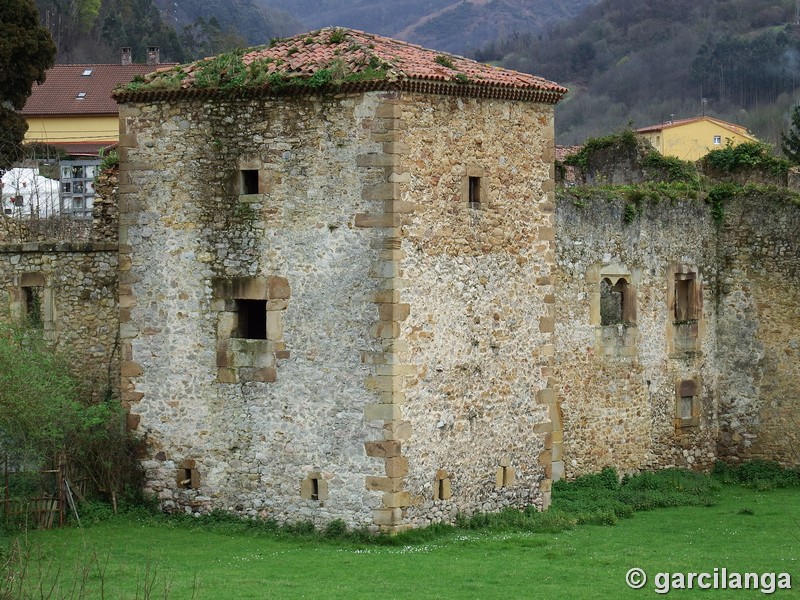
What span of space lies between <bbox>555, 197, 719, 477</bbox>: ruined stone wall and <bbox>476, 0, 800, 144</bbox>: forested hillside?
51.1 m

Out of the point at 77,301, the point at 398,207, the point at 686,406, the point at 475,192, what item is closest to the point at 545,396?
the point at 475,192

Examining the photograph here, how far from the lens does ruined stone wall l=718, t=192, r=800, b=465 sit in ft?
91.0

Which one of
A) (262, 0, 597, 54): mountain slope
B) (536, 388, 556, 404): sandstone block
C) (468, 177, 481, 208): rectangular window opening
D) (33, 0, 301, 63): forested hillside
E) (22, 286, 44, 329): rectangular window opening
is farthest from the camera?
(262, 0, 597, 54): mountain slope

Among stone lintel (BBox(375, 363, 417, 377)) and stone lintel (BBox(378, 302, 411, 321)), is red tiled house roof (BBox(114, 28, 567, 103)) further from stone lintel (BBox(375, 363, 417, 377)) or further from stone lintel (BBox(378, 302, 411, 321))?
stone lintel (BBox(375, 363, 417, 377))

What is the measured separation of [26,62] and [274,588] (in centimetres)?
2305

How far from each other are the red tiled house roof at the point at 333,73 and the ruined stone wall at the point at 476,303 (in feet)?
0.87

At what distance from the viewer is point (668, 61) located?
→ 101 meters

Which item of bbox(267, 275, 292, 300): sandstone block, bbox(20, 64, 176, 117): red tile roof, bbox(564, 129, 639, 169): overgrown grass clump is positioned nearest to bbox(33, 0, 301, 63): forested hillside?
bbox(20, 64, 176, 117): red tile roof

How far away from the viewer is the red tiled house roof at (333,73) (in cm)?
2059

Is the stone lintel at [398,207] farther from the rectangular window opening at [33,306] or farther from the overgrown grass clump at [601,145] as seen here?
the overgrown grass clump at [601,145]

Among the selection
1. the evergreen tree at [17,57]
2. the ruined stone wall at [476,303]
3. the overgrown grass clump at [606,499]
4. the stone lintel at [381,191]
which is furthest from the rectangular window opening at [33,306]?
the evergreen tree at [17,57]

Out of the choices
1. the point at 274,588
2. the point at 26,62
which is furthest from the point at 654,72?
the point at 274,588

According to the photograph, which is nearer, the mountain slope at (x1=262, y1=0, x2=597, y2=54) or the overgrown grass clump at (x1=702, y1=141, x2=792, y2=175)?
the overgrown grass clump at (x1=702, y1=141, x2=792, y2=175)

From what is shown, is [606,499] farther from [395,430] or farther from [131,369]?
[131,369]
